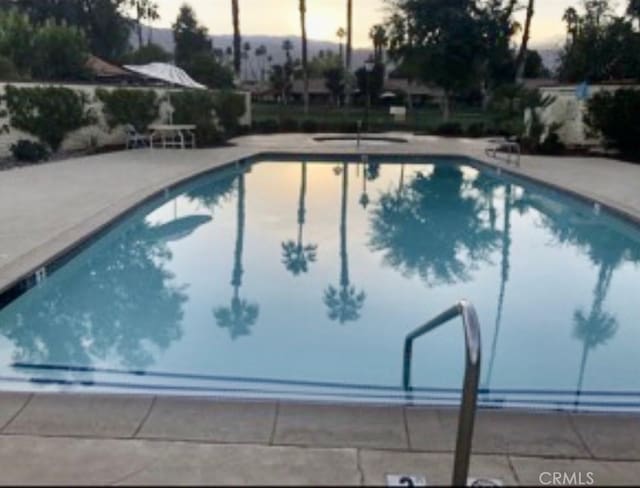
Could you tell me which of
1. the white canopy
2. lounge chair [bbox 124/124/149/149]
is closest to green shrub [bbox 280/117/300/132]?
the white canopy

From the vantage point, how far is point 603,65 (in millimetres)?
20359

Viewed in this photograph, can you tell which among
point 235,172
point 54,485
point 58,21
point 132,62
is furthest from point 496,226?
point 58,21

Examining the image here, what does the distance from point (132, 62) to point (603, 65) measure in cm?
2530

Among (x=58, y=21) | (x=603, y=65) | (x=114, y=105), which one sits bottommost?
(x=114, y=105)

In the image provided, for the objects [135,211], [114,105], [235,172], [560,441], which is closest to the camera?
[560,441]

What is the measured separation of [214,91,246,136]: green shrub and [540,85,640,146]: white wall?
394 inches

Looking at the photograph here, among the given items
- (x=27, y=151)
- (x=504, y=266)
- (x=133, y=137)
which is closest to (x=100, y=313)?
(x=504, y=266)

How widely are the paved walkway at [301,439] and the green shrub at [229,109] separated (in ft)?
58.9

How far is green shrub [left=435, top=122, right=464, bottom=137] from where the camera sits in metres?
23.8

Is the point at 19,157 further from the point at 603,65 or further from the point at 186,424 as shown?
the point at 603,65

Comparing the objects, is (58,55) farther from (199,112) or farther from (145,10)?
(145,10)

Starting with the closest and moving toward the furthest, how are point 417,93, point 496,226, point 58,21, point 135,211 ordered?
point 135,211 < point 496,226 < point 58,21 < point 417,93

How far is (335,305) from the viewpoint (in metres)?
6.35

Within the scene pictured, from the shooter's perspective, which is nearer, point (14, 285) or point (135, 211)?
point (14, 285)
